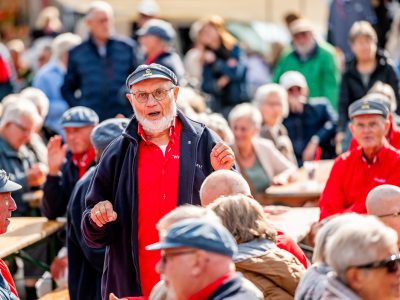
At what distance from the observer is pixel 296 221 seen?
8750 millimetres

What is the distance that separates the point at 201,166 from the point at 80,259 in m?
1.51

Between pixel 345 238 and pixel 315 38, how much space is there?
10.3 metres

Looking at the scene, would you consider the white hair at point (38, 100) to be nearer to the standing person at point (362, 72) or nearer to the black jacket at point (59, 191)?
the black jacket at point (59, 191)

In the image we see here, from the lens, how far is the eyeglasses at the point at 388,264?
14.5 ft

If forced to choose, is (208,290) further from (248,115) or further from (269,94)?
(269,94)

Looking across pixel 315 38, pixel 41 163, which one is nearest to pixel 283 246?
pixel 41 163

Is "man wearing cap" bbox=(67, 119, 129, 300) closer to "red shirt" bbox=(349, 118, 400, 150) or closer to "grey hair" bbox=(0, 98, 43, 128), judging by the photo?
"red shirt" bbox=(349, 118, 400, 150)

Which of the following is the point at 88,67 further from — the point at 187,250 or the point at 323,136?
the point at 187,250

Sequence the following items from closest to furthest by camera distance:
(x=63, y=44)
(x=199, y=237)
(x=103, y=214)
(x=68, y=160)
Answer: (x=199, y=237)
(x=103, y=214)
(x=68, y=160)
(x=63, y=44)

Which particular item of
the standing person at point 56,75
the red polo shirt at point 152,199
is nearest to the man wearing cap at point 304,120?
the standing person at point 56,75

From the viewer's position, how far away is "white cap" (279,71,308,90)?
1309cm

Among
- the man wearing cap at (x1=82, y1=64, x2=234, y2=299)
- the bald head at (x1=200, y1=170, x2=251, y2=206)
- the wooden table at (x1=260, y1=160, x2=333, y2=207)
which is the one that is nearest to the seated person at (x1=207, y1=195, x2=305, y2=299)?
the bald head at (x1=200, y1=170, x2=251, y2=206)

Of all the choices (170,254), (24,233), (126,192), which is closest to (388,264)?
(170,254)

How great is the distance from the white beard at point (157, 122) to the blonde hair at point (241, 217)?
1.23 m
